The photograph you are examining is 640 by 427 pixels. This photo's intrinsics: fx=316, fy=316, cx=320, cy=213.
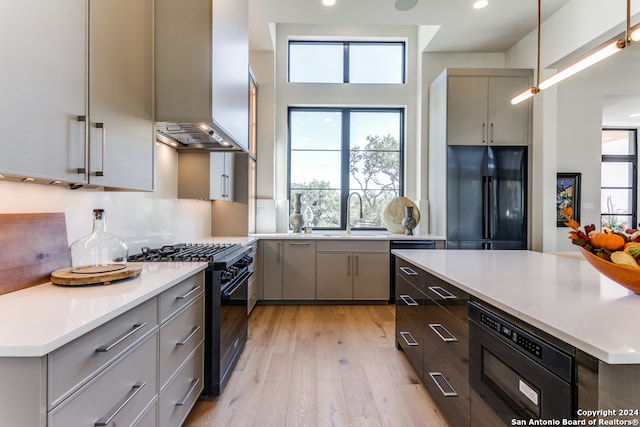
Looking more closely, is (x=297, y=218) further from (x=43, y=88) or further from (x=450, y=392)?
(x=43, y=88)

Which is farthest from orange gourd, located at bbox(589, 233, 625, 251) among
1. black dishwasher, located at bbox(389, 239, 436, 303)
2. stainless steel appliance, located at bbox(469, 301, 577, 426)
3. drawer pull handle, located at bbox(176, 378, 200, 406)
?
black dishwasher, located at bbox(389, 239, 436, 303)

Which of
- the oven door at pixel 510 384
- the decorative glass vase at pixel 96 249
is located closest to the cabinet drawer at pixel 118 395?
the decorative glass vase at pixel 96 249

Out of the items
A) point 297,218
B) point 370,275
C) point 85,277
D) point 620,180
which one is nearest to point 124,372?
point 85,277

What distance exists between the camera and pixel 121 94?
1.57m

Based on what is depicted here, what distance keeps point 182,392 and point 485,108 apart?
402cm

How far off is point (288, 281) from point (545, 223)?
3.07 metres

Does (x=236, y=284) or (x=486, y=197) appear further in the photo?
(x=486, y=197)

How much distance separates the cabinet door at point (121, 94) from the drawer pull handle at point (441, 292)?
1777 mm

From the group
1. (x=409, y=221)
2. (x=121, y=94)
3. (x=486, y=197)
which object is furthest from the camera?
(x=409, y=221)

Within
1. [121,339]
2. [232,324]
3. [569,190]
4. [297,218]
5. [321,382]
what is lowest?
[321,382]

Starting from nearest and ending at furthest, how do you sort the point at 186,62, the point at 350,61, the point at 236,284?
1. the point at 186,62
2. the point at 236,284
3. the point at 350,61

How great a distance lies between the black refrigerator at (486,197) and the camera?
12.2 feet

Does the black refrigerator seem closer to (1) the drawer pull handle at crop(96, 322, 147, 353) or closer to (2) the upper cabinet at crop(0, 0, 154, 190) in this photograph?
(2) the upper cabinet at crop(0, 0, 154, 190)

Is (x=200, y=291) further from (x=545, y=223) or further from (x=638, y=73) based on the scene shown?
(x=638, y=73)
